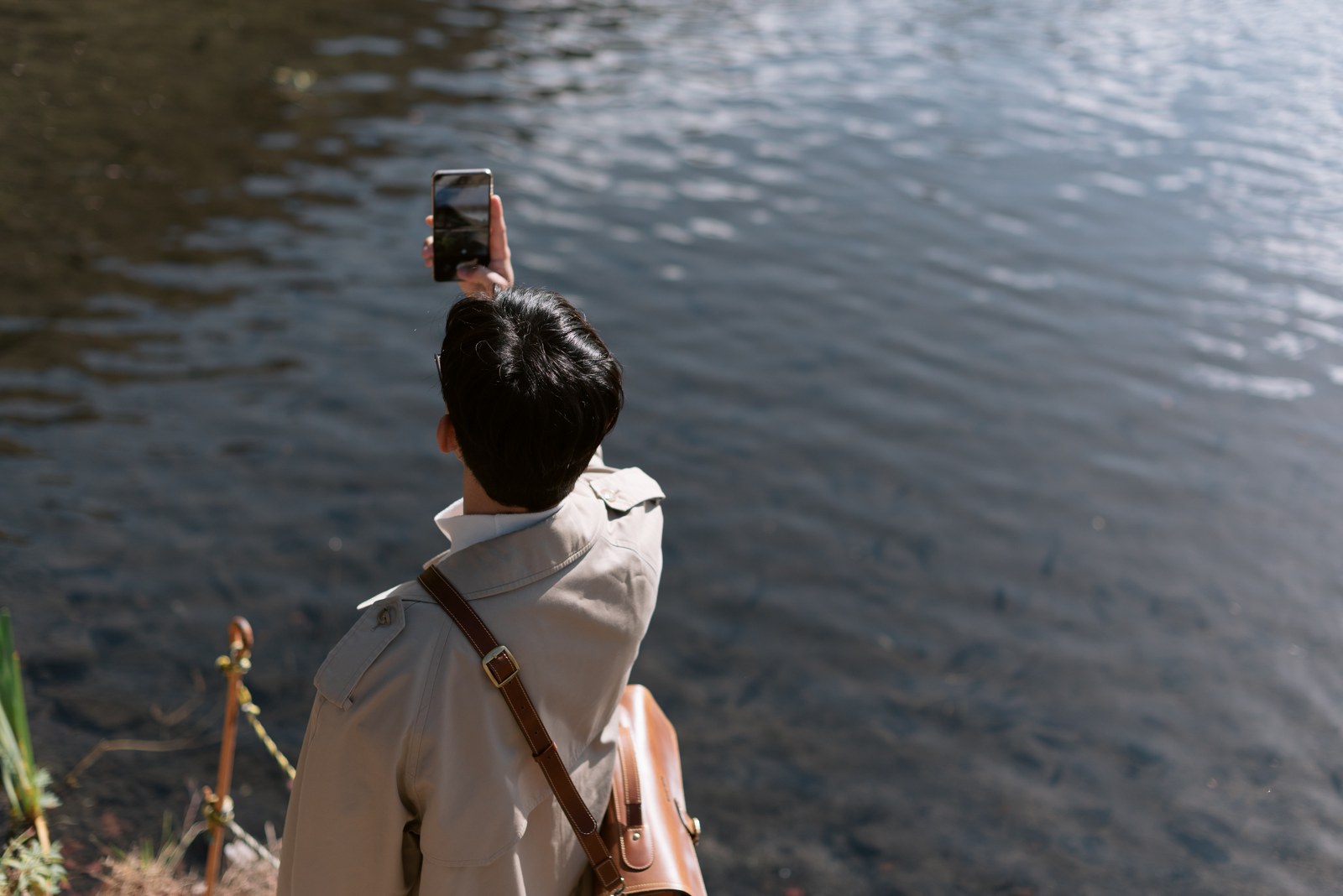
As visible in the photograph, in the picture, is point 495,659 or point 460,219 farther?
point 460,219

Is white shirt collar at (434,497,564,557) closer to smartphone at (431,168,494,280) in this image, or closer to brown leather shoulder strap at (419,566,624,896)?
brown leather shoulder strap at (419,566,624,896)

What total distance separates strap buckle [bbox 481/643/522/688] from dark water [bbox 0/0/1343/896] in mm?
2456

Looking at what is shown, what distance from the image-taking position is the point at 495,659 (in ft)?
5.53

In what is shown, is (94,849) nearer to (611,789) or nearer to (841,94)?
(611,789)

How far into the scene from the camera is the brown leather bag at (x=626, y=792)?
1696 mm

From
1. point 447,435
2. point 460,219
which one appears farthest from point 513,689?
point 460,219

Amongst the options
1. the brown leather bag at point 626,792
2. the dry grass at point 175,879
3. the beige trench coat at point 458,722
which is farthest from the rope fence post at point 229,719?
the brown leather bag at point 626,792

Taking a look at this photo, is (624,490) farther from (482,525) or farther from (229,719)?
(229,719)

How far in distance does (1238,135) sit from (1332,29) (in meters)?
4.35

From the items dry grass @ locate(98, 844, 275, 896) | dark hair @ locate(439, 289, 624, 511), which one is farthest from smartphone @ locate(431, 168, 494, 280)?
dry grass @ locate(98, 844, 275, 896)

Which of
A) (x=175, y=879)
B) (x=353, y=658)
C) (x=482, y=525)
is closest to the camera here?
(x=353, y=658)

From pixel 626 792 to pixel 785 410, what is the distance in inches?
170

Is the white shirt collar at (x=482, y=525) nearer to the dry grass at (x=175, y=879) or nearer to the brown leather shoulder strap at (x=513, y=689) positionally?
the brown leather shoulder strap at (x=513, y=689)

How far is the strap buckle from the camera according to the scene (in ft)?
5.51
